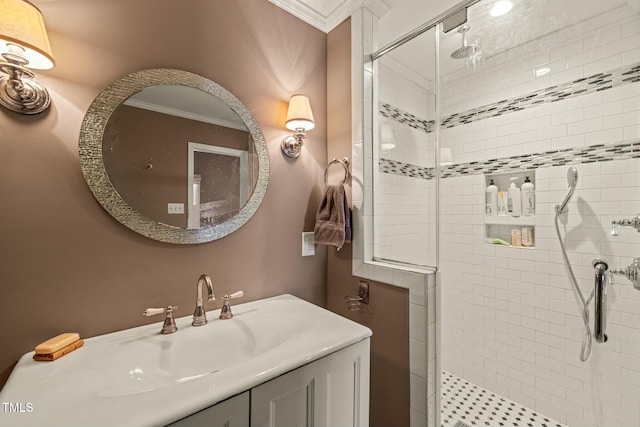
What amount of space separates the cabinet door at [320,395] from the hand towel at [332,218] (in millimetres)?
544

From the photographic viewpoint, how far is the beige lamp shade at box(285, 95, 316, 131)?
137 cm

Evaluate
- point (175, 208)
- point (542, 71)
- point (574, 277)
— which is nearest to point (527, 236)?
point (574, 277)

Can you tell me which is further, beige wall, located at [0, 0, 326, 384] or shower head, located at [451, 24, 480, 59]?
shower head, located at [451, 24, 480, 59]

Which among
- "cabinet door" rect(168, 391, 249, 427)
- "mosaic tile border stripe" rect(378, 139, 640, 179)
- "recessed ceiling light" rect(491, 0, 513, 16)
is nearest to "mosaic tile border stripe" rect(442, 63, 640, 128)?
"mosaic tile border stripe" rect(378, 139, 640, 179)

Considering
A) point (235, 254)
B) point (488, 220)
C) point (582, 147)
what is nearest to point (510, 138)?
point (582, 147)

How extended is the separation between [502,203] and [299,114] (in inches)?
62.3

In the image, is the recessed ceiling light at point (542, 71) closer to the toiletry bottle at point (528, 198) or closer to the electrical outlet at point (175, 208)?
the toiletry bottle at point (528, 198)

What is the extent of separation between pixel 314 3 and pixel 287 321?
1717 mm

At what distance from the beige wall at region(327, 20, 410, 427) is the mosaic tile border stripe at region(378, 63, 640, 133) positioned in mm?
278

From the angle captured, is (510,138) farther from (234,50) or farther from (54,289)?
(54,289)

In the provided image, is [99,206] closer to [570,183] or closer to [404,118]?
[404,118]

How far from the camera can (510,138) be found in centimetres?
183

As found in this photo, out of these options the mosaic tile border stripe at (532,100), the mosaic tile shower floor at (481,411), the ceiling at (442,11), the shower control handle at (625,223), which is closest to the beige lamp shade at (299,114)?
the mosaic tile border stripe at (532,100)

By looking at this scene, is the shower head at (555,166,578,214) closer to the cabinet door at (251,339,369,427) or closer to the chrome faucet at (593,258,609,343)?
the chrome faucet at (593,258,609,343)
